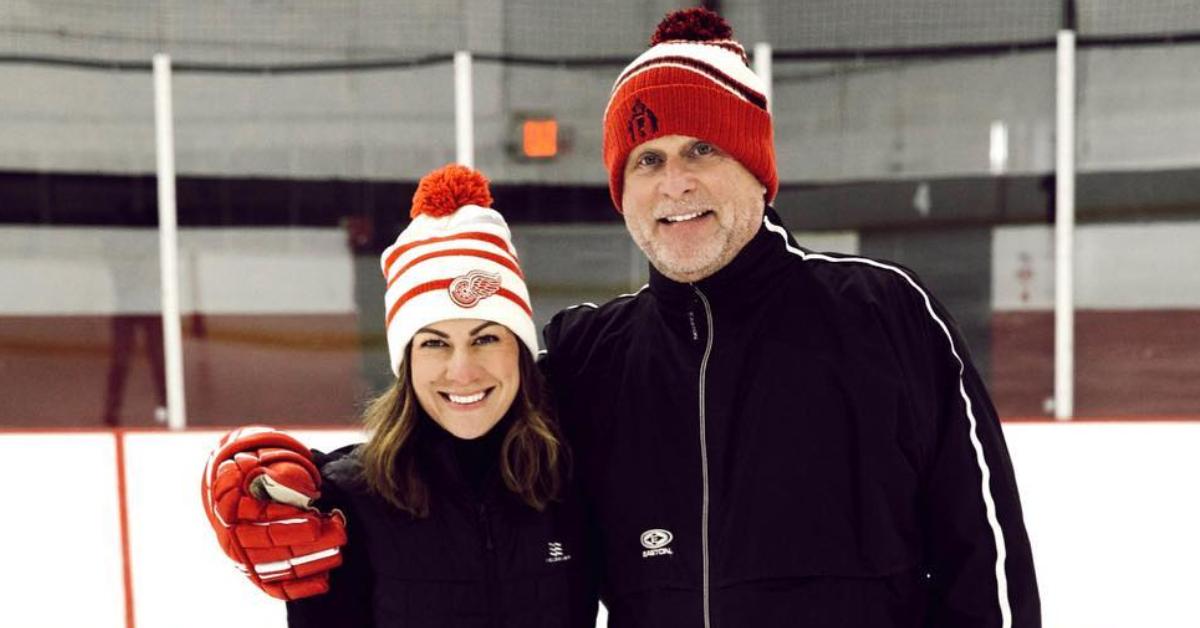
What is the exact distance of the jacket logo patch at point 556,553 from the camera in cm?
115

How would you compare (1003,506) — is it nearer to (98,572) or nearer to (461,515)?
(461,515)

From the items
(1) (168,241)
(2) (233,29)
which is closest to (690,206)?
(1) (168,241)

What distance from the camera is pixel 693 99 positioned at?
3.68 ft

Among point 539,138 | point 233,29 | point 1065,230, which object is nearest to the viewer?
point 1065,230

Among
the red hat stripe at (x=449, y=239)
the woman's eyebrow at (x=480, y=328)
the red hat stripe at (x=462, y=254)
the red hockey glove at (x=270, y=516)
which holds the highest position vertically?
the red hat stripe at (x=449, y=239)

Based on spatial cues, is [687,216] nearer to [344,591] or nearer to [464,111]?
[344,591]

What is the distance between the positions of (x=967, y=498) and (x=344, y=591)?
0.78 meters

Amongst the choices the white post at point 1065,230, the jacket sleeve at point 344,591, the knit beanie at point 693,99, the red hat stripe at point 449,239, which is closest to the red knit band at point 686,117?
the knit beanie at point 693,99

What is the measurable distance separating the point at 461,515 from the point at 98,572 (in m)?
1.72

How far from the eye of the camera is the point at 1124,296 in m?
4.04

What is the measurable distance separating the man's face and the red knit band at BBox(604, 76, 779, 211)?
15mm

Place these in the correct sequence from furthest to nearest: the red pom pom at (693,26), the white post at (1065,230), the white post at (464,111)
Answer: the white post at (464,111) → the white post at (1065,230) → the red pom pom at (693,26)

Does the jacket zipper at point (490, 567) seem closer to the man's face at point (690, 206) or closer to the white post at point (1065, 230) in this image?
the man's face at point (690, 206)

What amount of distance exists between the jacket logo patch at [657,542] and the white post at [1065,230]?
3.00m
